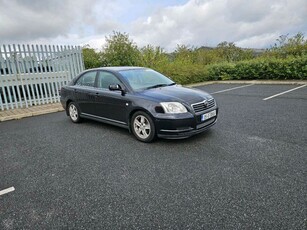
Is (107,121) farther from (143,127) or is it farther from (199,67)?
(199,67)

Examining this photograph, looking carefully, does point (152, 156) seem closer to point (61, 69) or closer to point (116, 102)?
point (116, 102)

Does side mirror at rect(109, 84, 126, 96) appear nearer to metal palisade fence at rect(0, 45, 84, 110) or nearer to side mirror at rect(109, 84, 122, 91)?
side mirror at rect(109, 84, 122, 91)

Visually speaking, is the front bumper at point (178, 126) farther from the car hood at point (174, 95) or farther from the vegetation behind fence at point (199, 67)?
the vegetation behind fence at point (199, 67)

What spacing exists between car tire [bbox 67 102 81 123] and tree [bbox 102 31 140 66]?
6.45 metres

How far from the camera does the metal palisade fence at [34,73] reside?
26.3 feet

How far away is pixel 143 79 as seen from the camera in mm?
5305

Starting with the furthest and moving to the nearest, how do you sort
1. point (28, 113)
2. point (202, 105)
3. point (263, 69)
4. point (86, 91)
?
point (263, 69)
point (28, 113)
point (86, 91)
point (202, 105)

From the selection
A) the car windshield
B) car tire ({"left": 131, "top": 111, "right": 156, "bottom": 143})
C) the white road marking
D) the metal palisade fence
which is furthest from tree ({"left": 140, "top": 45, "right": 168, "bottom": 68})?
the white road marking

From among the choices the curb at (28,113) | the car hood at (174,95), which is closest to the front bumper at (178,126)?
the car hood at (174,95)

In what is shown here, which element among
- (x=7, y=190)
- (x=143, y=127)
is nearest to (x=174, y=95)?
(x=143, y=127)

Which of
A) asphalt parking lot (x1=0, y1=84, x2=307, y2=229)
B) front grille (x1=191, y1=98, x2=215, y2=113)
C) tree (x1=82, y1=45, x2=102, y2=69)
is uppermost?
tree (x1=82, y1=45, x2=102, y2=69)

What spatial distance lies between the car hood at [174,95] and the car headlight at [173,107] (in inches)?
3.6

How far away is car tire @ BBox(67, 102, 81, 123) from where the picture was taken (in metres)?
6.15

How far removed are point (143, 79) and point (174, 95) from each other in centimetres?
115
